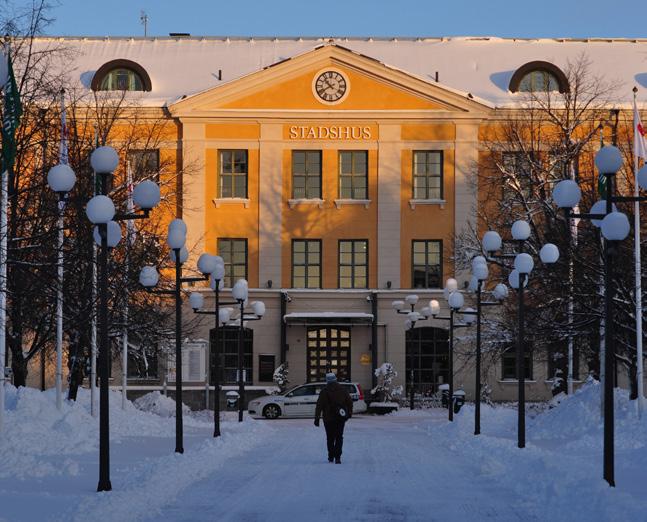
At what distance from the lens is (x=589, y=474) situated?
16.8 meters

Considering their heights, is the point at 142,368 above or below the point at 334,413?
below

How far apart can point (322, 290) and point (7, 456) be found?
118ft

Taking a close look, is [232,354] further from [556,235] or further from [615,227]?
[615,227]

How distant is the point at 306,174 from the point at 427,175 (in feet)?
17.6

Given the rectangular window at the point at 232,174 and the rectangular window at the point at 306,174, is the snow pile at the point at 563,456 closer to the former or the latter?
the rectangular window at the point at 306,174

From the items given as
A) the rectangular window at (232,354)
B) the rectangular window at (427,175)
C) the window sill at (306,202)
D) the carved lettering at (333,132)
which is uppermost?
the carved lettering at (333,132)

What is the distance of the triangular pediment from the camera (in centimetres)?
5406

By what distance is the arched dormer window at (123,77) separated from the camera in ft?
182

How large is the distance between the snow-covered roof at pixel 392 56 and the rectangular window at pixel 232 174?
3336mm

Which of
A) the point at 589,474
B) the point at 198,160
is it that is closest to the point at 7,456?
the point at 589,474

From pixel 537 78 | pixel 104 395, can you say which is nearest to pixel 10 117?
pixel 104 395

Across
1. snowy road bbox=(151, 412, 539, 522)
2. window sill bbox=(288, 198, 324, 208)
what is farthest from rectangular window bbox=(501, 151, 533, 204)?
snowy road bbox=(151, 412, 539, 522)

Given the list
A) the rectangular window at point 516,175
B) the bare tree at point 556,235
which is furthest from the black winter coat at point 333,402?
the rectangular window at point 516,175

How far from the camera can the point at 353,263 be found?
182 feet
